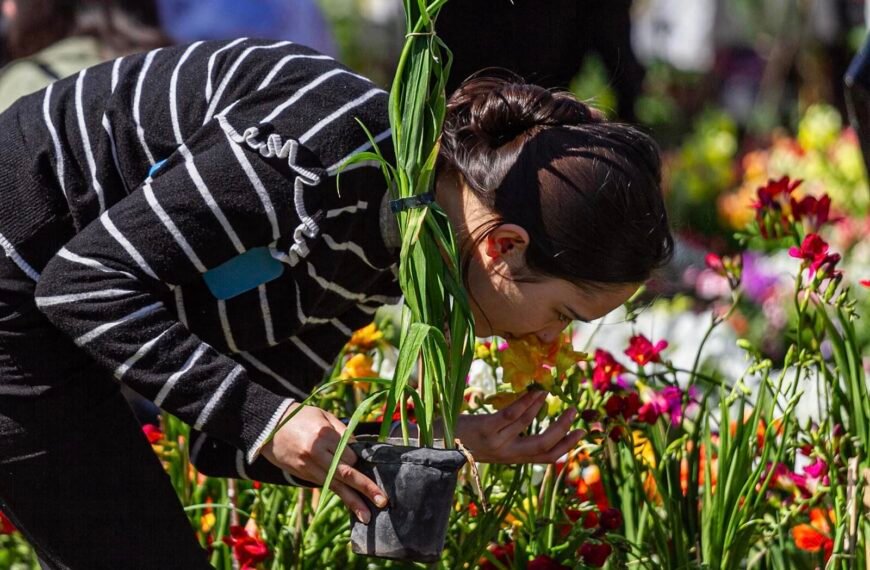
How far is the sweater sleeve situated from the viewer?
1339 mm

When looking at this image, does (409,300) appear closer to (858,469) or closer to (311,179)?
(311,179)

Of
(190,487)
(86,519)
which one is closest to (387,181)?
(86,519)

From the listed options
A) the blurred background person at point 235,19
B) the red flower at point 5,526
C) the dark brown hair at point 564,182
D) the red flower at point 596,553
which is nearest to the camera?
the dark brown hair at point 564,182

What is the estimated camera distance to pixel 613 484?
1850mm

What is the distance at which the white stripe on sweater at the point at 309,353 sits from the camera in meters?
1.73

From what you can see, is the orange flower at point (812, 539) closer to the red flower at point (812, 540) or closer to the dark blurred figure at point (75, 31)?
the red flower at point (812, 540)

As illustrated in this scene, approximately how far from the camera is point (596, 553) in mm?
1620

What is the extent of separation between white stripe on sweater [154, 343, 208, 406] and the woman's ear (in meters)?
0.34

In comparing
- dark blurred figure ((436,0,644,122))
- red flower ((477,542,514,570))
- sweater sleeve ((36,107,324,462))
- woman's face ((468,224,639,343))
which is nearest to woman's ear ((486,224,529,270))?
woman's face ((468,224,639,343))

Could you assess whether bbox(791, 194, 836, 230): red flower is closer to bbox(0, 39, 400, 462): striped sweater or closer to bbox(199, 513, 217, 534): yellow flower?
bbox(0, 39, 400, 462): striped sweater

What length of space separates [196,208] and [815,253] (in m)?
0.82

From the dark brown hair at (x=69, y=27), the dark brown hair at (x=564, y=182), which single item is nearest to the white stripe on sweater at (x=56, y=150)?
the dark brown hair at (x=564, y=182)

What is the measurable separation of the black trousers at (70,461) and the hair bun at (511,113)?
0.55 m

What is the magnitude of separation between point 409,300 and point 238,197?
0.21 m
